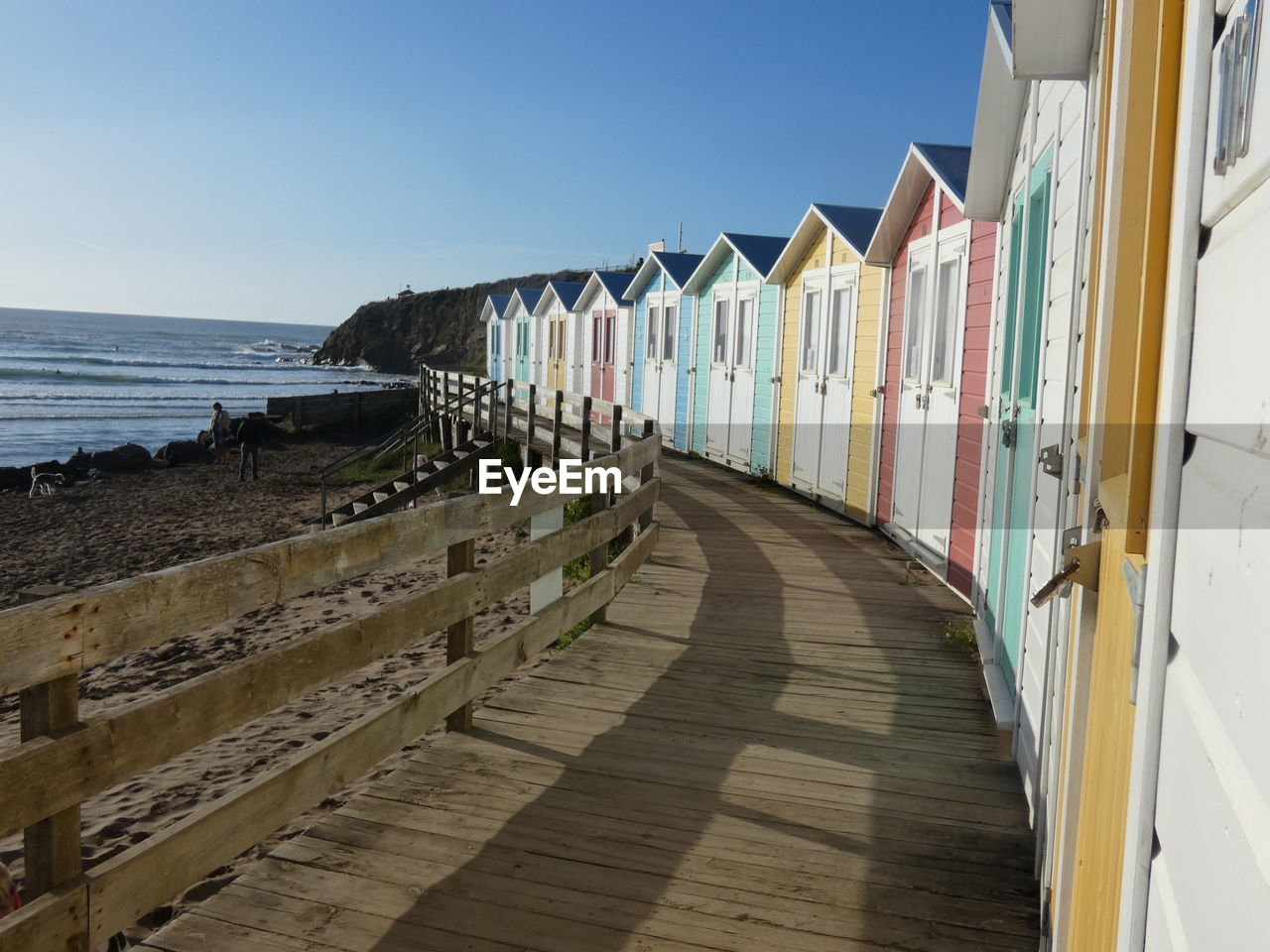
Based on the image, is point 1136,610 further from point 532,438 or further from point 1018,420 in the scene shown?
point 532,438

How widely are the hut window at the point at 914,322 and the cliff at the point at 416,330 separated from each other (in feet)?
277

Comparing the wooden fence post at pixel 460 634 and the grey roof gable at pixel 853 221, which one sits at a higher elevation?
the grey roof gable at pixel 853 221

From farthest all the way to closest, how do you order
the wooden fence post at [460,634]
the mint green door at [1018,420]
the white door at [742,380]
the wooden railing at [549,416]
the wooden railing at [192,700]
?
the white door at [742,380], the wooden railing at [549,416], the mint green door at [1018,420], the wooden fence post at [460,634], the wooden railing at [192,700]

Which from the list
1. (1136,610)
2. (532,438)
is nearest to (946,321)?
(1136,610)

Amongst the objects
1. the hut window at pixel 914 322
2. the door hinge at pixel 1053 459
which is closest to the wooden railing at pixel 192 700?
the door hinge at pixel 1053 459

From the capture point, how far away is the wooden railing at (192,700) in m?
2.22

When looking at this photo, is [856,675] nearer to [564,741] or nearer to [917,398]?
[564,741]

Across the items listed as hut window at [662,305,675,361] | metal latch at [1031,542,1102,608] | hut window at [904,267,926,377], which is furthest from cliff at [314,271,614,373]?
metal latch at [1031,542,1102,608]

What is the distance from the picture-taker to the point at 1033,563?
4.04 meters

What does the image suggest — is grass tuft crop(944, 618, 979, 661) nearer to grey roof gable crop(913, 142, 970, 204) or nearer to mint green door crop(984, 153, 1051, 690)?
mint green door crop(984, 153, 1051, 690)

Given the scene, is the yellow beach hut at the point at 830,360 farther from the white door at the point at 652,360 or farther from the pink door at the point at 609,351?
the pink door at the point at 609,351

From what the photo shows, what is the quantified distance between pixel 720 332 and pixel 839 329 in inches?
184

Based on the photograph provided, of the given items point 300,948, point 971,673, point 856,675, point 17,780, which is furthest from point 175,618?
point 971,673

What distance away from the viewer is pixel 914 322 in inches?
362
